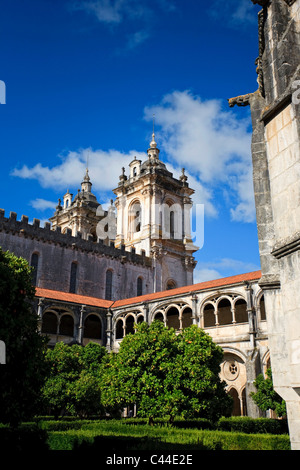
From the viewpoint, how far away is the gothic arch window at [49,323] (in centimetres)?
3204

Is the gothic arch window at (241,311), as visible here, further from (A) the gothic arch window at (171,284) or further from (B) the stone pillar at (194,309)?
(A) the gothic arch window at (171,284)

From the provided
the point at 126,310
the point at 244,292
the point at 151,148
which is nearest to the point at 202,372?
the point at 244,292

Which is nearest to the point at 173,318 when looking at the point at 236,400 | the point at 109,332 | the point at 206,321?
the point at 206,321

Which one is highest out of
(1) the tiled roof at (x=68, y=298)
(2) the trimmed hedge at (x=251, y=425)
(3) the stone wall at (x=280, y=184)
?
(1) the tiled roof at (x=68, y=298)

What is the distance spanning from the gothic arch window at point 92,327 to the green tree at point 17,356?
22.2 meters

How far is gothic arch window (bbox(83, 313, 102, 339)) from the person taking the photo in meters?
34.8

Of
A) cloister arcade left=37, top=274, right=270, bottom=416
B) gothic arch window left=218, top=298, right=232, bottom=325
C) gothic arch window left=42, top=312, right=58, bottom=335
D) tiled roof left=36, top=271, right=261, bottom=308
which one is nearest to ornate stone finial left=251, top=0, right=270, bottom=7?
tiled roof left=36, top=271, right=261, bottom=308

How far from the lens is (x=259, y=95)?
8.04 metres

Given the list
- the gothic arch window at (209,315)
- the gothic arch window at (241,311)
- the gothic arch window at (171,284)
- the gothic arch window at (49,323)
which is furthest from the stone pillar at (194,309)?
the gothic arch window at (171,284)

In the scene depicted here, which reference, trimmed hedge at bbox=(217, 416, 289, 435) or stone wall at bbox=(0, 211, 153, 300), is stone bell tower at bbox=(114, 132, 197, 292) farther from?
trimmed hedge at bbox=(217, 416, 289, 435)

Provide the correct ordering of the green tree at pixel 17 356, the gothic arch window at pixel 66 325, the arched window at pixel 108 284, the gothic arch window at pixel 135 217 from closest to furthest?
the green tree at pixel 17 356, the gothic arch window at pixel 66 325, the arched window at pixel 108 284, the gothic arch window at pixel 135 217

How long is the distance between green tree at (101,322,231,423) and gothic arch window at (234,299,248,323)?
8.92m

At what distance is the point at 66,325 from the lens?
110ft

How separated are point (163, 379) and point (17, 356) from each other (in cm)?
794
